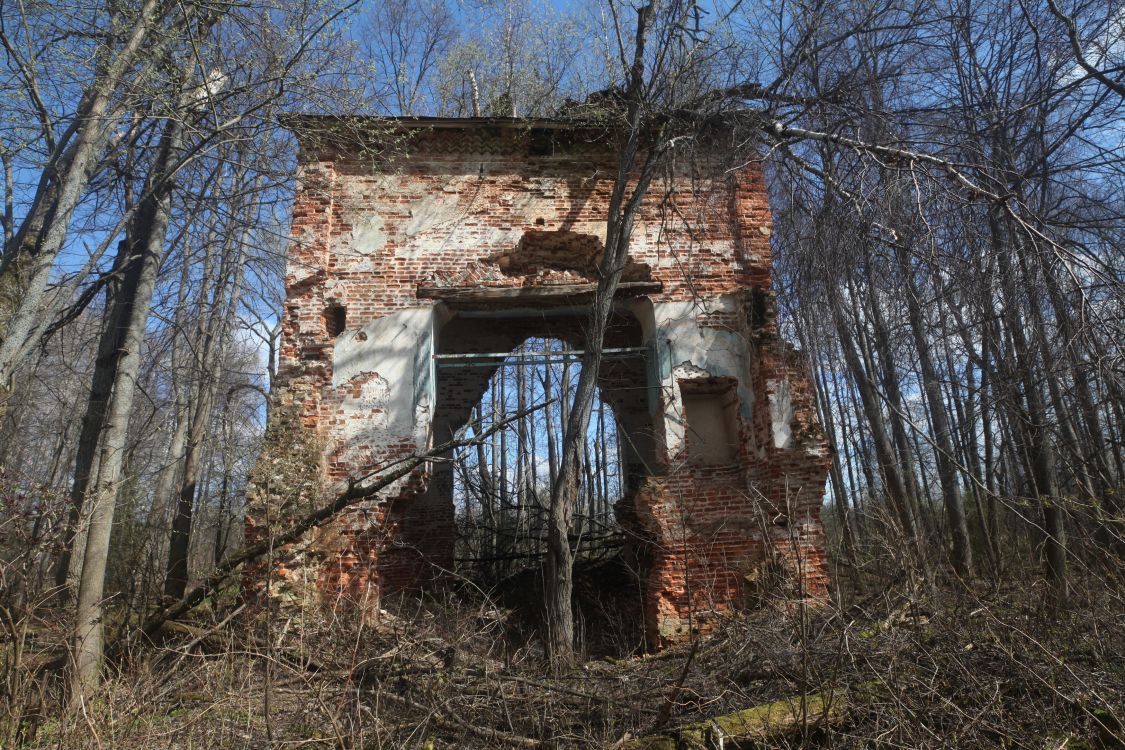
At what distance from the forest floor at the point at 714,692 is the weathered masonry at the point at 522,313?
76.2 inches

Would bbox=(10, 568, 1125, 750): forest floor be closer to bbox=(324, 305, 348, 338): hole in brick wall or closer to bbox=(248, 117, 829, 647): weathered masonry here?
bbox=(248, 117, 829, 647): weathered masonry

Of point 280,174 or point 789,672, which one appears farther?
point 280,174

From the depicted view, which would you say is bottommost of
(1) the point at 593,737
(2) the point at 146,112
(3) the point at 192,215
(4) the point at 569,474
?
(1) the point at 593,737

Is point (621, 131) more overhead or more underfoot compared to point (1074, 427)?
more overhead

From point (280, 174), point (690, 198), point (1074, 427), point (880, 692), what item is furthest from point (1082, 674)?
point (280, 174)

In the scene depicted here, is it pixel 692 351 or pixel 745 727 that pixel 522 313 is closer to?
pixel 692 351

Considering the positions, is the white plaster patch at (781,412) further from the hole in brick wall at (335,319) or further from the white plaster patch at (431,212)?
the hole in brick wall at (335,319)

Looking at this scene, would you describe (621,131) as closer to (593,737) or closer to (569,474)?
(569,474)

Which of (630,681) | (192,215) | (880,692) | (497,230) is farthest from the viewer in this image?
(497,230)

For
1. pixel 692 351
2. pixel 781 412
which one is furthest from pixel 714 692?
pixel 692 351

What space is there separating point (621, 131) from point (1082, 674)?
6835 mm

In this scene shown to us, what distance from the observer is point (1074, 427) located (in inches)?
334

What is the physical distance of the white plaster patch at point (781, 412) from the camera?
7699 mm

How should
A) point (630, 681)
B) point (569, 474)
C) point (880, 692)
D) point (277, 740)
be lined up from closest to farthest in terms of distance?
1. point (277, 740)
2. point (880, 692)
3. point (630, 681)
4. point (569, 474)
